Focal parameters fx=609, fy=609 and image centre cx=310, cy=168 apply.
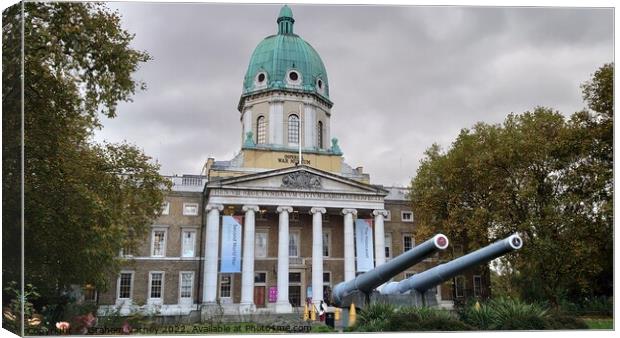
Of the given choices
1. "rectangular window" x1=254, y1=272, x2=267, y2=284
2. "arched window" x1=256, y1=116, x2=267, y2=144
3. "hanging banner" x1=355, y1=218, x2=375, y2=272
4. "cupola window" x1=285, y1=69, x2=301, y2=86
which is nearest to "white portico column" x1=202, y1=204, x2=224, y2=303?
"rectangular window" x1=254, y1=272, x2=267, y2=284

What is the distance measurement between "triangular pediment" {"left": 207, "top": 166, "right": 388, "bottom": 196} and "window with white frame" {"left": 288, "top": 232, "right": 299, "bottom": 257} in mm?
3656

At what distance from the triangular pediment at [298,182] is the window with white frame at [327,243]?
139 inches

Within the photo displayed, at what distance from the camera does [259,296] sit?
36750mm

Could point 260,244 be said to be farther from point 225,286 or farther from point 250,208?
point 250,208

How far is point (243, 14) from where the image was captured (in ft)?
69.1

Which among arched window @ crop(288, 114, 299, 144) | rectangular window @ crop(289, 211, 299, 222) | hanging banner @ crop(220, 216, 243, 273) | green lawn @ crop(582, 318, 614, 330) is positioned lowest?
green lawn @ crop(582, 318, 614, 330)

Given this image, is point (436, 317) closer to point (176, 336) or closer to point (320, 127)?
point (176, 336)

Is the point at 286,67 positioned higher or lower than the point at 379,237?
higher

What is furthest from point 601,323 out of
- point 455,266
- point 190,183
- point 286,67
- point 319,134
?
point 286,67

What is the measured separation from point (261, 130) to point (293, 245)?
8270 mm

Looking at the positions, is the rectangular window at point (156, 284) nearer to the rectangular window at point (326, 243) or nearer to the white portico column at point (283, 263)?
the white portico column at point (283, 263)

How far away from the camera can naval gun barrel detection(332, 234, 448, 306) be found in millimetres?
14650

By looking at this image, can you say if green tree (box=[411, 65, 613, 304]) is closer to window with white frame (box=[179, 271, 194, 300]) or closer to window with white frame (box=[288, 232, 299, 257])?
window with white frame (box=[288, 232, 299, 257])

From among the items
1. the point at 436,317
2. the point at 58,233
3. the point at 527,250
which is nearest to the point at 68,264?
the point at 58,233
